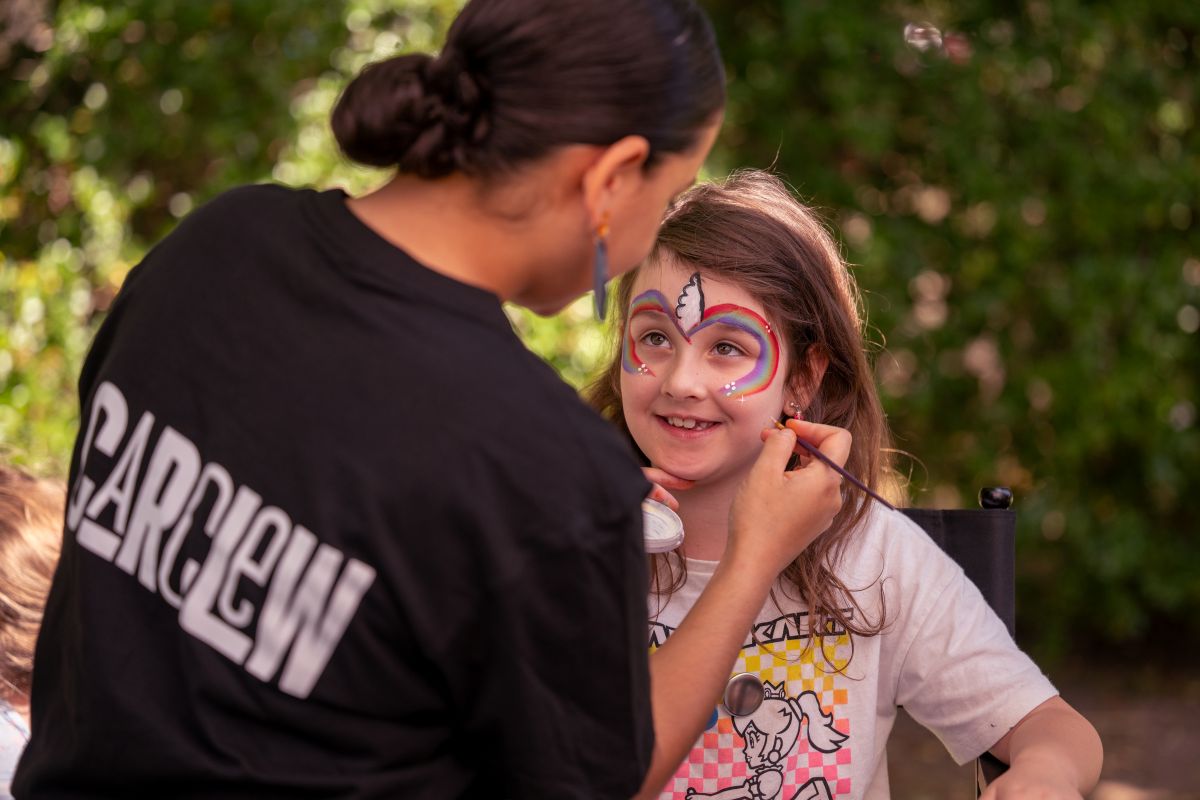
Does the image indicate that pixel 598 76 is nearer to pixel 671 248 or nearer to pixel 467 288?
pixel 467 288

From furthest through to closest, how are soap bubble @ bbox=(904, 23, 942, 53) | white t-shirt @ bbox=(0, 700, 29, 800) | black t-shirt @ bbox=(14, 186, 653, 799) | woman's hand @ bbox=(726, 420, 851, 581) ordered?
soap bubble @ bbox=(904, 23, 942, 53), white t-shirt @ bbox=(0, 700, 29, 800), woman's hand @ bbox=(726, 420, 851, 581), black t-shirt @ bbox=(14, 186, 653, 799)

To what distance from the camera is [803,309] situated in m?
2.10

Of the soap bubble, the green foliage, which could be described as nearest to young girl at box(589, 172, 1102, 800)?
the green foliage

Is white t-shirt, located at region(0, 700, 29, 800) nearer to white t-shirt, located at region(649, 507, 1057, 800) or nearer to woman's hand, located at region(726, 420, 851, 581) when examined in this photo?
white t-shirt, located at region(649, 507, 1057, 800)

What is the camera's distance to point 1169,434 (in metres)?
4.67

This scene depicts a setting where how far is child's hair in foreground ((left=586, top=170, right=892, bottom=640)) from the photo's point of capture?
2.05m

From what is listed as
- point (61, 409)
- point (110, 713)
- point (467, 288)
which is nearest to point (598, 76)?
point (467, 288)

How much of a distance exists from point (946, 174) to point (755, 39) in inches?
31.6

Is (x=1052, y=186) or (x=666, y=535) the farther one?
(x=1052, y=186)

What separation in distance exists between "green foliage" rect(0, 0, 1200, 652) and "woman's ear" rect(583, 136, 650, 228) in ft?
9.08

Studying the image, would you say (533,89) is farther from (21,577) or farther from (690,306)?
(21,577)

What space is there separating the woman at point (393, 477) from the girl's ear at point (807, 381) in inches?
31.0

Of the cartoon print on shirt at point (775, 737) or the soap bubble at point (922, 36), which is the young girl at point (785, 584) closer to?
the cartoon print on shirt at point (775, 737)

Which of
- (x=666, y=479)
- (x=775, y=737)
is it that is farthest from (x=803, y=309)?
(x=775, y=737)
